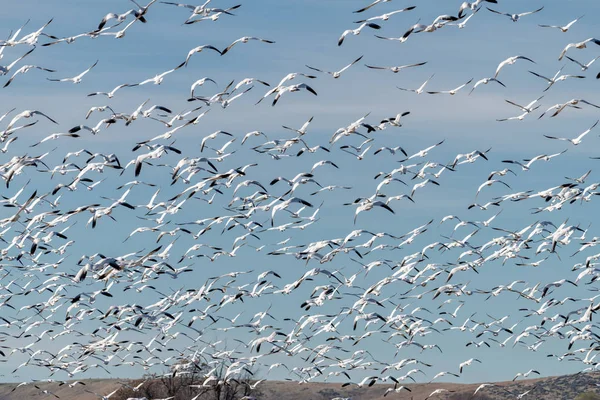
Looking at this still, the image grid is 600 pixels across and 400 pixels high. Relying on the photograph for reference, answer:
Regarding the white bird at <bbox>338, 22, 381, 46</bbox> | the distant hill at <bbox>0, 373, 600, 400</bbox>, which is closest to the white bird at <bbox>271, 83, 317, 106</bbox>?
the white bird at <bbox>338, 22, 381, 46</bbox>

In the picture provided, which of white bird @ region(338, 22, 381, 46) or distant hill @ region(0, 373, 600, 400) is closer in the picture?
white bird @ region(338, 22, 381, 46)

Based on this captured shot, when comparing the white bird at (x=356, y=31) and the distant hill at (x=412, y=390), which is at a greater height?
the white bird at (x=356, y=31)

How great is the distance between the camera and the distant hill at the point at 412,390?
111250mm

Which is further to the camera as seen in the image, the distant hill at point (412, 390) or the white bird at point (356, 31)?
the distant hill at point (412, 390)

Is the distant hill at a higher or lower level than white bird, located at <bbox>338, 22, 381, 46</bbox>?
lower

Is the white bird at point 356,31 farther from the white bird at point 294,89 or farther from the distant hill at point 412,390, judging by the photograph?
the distant hill at point 412,390

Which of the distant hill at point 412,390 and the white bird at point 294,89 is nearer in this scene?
the white bird at point 294,89

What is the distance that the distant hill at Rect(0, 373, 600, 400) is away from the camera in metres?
111

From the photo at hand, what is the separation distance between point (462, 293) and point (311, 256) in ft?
33.8

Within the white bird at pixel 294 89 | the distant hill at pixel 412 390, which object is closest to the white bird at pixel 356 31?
the white bird at pixel 294 89

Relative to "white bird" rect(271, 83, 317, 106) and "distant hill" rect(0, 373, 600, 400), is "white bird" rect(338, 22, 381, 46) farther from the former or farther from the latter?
"distant hill" rect(0, 373, 600, 400)

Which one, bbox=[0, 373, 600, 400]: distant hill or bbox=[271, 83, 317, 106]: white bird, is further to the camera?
bbox=[0, 373, 600, 400]: distant hill

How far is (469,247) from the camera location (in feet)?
142

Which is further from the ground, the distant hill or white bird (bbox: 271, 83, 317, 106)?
white bird (bbox: 271, 83, 317, 106)
